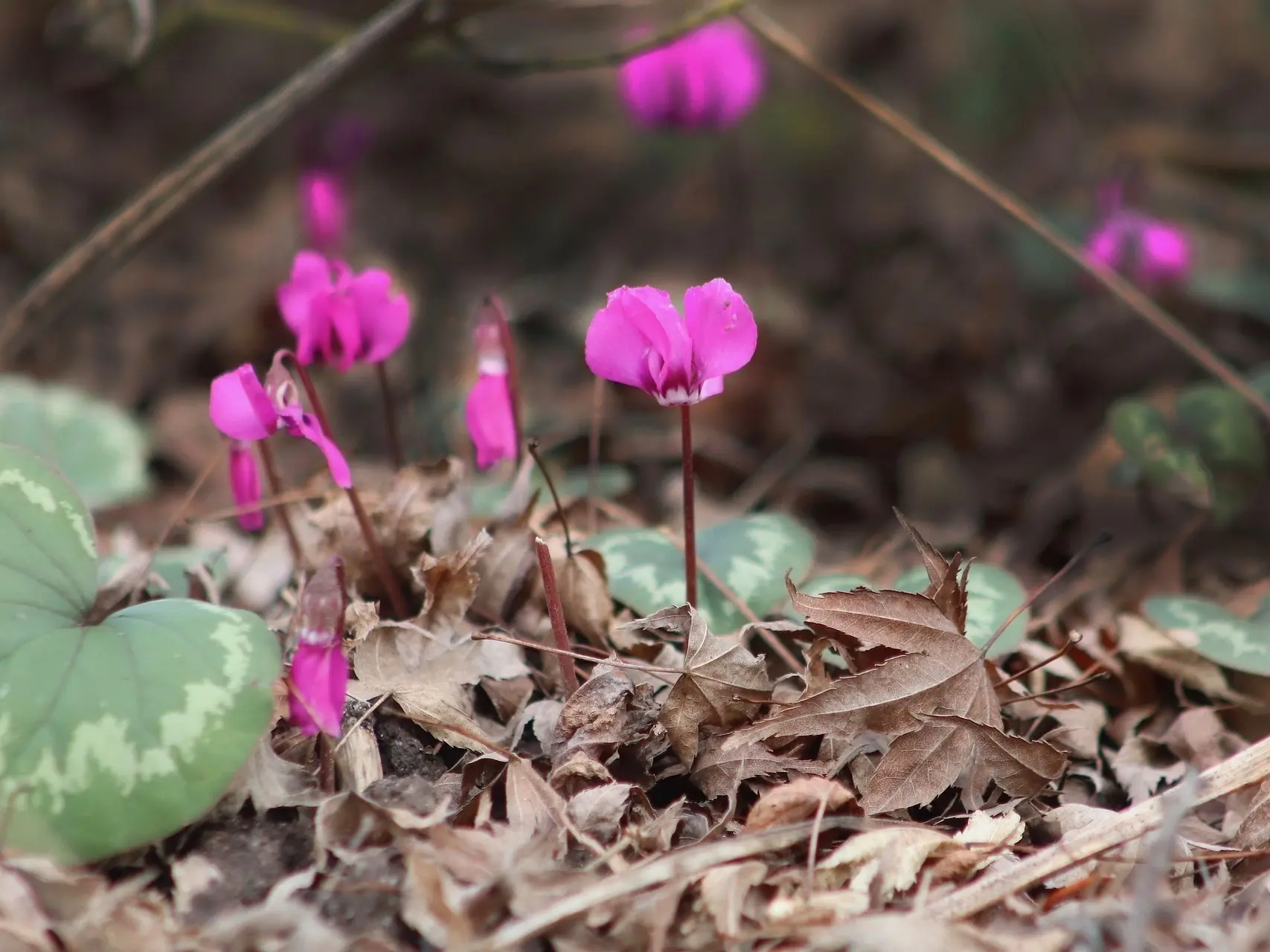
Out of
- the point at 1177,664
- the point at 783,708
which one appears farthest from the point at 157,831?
the point at 1177,664

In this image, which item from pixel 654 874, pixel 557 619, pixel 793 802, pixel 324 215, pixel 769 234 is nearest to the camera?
pixel 654 874

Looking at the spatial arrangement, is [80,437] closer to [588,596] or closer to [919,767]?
[588,596]

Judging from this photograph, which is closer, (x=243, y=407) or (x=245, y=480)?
(x=243, y=407)

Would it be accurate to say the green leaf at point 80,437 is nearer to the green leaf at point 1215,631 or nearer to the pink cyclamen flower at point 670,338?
the pink cyclamen flower at point 670,338

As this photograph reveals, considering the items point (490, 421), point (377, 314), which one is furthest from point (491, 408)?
point (377, 314)

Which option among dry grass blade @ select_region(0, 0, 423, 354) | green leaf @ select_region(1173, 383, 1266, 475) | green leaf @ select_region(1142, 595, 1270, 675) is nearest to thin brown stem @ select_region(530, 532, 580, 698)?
green leaf @ select_region(1142, 595, 1270, 675)

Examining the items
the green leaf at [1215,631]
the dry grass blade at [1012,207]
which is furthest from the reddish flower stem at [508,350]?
the green leaf at [1215,631]

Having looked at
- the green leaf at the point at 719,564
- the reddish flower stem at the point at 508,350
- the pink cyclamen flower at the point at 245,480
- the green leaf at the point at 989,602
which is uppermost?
the reddish flower stem at the point at 508,350
